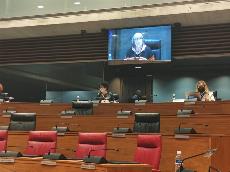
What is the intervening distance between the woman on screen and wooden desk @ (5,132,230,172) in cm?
313

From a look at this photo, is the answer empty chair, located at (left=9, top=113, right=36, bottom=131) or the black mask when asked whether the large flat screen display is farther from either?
empty chair, located at (left=9, top=113, right=36, bottom=131)

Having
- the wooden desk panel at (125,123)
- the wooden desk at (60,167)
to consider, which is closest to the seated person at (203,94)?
the wooden desk panel at (125,123)

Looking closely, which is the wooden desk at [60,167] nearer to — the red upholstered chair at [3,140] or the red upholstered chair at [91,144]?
the red upholstered chair at [91,144]

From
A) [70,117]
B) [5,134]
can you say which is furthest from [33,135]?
[70,117]

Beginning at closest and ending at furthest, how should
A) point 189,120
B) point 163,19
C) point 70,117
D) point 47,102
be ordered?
point 189,120 → point 70,117 → point 47,102 → point 163,19

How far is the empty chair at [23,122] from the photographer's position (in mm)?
6204

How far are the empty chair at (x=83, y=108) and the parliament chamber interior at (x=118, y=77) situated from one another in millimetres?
16

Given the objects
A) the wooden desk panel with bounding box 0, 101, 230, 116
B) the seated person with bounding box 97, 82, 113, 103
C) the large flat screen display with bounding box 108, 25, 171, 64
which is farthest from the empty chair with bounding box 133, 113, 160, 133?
the large flat screen display with bounding box 108, 25, 171, 64

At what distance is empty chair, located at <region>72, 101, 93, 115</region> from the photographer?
22.5ft

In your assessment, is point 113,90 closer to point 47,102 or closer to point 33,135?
point 47,102

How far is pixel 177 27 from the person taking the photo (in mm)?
8492

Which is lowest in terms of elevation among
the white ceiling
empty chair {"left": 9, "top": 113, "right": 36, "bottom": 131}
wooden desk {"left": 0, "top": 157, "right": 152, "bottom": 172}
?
wooden desk {"left": 0, "top": 157, "right": 152, "bottom": 172}

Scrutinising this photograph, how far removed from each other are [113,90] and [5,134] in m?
4.18

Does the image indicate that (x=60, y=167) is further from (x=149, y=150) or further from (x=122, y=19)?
(x=122, y=19)
